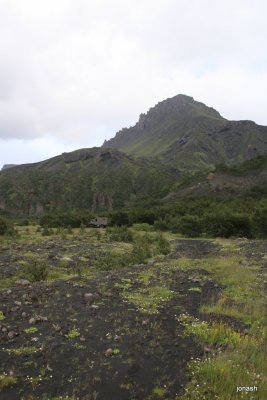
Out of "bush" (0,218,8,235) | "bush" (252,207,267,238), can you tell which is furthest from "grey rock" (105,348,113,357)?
"bush" (252,207,267,238)

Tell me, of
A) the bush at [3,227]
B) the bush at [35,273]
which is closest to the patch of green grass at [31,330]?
the bush at [35,273]

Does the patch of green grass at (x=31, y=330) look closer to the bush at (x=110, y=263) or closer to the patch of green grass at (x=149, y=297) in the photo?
the patch of green grass at (x=149, y=297)

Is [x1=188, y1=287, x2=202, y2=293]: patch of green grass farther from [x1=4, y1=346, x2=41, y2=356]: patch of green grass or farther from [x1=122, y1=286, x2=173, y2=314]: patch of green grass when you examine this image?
[x1=4, y1=346, x2=41, y2=356]: patch of green grass

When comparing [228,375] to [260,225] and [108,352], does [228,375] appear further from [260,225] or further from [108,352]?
[260,225]

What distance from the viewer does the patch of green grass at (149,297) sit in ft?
48.3

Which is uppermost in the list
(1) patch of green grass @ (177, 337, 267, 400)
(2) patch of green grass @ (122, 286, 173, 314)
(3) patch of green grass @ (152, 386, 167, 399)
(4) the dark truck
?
(4) the dark truck

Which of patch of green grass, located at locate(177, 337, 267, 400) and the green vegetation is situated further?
the green vegetation

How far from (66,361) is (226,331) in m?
4.64

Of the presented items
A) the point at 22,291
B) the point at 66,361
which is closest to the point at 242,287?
the point at 22,291

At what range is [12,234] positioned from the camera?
149ft

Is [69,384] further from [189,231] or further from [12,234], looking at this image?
[189,231]

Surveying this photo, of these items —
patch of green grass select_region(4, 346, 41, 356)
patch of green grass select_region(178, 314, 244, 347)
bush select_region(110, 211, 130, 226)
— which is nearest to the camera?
patch of green grass select_region(4, 346, 41, 356)

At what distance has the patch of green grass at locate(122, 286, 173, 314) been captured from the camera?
1472 centimetres

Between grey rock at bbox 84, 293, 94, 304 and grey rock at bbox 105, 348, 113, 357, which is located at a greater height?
grey rock at bbox 84, 293, 94, 304
